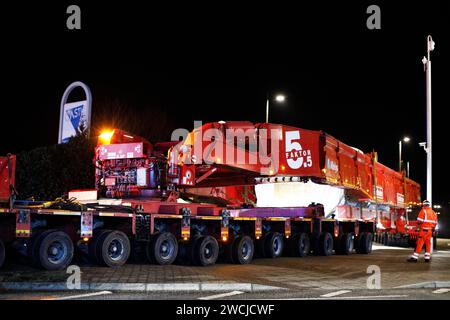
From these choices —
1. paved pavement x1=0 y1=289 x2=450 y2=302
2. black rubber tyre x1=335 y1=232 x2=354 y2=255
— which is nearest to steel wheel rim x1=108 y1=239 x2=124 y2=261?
paved pavement x1=0 y1=289 x2=450 y2=302

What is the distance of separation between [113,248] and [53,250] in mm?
1421

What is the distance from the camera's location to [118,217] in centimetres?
1192

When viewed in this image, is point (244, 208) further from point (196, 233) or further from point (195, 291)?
point (195, 291)

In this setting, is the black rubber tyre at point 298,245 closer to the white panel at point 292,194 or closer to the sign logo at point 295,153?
the white panel at point 292,194

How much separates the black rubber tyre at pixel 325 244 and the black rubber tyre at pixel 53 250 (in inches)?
374

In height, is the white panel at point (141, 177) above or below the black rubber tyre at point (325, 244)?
above

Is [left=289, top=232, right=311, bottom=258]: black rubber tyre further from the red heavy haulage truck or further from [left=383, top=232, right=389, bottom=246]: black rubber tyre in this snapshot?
[left=383, top=232, right=389, bottom=246]: black rubber tyre

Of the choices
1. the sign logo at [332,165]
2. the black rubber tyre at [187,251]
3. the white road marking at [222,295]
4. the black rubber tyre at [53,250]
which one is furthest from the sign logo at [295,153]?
the white road marking at [222,295]

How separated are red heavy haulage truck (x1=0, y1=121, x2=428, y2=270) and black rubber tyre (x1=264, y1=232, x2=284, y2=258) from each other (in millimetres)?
28

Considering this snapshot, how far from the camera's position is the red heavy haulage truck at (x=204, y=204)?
35.3 feet

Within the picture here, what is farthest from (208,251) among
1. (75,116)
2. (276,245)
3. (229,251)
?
(75,116)

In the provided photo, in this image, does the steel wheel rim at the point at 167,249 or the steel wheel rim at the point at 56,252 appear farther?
the steel wheel rim at the point at 167,249

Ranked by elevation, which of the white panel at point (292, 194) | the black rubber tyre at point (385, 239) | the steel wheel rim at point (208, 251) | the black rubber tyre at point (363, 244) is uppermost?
the white panel at point (292, 194)
